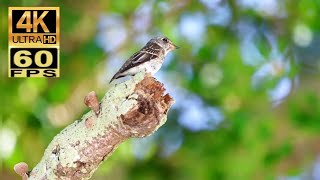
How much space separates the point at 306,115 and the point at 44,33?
2.39 ft

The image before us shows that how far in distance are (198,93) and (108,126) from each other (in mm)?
929

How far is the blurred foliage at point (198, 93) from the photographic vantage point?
5.08 ft

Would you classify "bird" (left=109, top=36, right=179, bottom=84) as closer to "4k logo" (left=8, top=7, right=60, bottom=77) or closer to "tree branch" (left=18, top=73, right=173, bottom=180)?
"tree branch" (left=18, top=73, right=173, bottom=180)

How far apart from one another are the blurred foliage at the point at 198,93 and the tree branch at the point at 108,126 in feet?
2.64

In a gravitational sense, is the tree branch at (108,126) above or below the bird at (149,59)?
below

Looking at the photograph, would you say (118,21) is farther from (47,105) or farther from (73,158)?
(73,158)

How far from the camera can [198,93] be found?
160 cm

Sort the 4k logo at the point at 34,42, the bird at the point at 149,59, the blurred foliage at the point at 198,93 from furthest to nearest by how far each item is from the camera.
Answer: the blurred foliage at the point at 198,93 < the 4k logo at the point at 34,42 < the bird at the point at 149,59

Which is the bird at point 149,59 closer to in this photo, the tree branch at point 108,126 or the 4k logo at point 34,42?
the tree branch at point 108,126

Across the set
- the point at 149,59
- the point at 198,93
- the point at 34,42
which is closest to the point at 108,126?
the point at 149,59

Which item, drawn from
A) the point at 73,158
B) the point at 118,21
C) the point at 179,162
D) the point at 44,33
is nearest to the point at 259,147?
the point at 179,162

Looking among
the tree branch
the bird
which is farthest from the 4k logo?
the tree branch

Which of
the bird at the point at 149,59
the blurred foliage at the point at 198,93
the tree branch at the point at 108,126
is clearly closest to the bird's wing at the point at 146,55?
the bird at the point at 149,59

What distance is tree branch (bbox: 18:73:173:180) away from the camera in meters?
0.67
